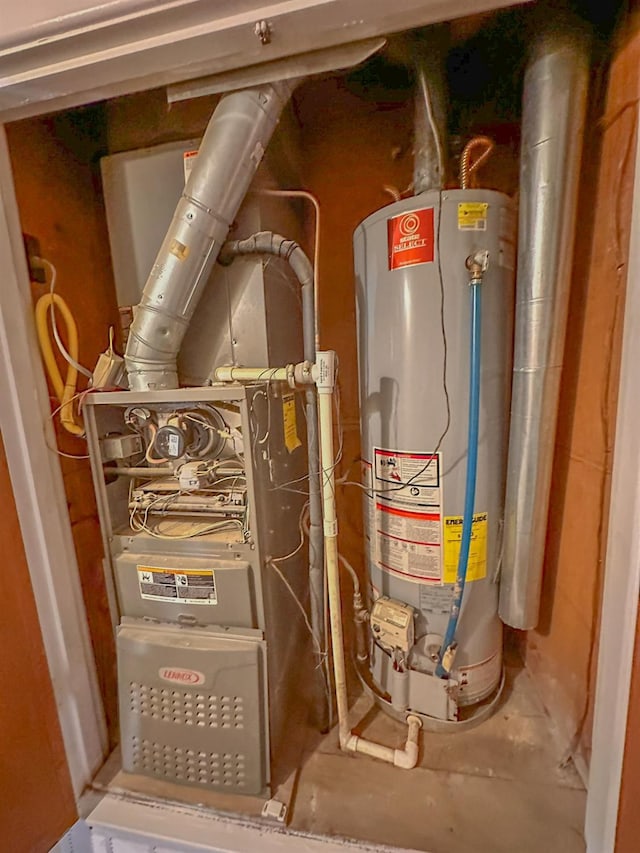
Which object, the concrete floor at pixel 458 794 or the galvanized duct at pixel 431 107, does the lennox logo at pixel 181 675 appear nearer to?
the concrete floor at pixel 458 794

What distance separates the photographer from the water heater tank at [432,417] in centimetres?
97

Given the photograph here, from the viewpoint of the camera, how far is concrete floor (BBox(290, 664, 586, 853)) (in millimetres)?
939

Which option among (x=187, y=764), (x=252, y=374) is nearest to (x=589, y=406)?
(x=252, y=374)

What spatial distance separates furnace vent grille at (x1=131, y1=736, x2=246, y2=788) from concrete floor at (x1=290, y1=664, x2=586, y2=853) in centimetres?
18

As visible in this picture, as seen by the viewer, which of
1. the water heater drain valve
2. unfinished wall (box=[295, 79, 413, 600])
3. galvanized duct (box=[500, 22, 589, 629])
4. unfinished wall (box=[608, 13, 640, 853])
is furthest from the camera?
unfinished wall (box=[295, 79, 413, 600])

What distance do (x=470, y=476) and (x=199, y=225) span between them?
0.89 m

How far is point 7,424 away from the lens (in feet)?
3.05

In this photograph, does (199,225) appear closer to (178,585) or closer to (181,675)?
(178,585)

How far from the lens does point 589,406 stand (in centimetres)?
97

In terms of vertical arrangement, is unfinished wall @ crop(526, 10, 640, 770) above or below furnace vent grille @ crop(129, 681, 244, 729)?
above

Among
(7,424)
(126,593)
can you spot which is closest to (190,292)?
(7,424)

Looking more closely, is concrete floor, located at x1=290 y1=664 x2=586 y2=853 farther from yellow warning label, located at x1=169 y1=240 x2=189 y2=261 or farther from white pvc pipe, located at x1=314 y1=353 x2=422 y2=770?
yellow warning label, located at x1=169 y1=240 x2=189 y2=261

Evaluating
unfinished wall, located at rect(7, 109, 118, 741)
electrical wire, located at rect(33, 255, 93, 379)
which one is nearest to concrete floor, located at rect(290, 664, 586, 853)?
unfinished wall, located at rect(7, 109, 118, 741)

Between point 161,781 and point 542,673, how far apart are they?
117 cm
